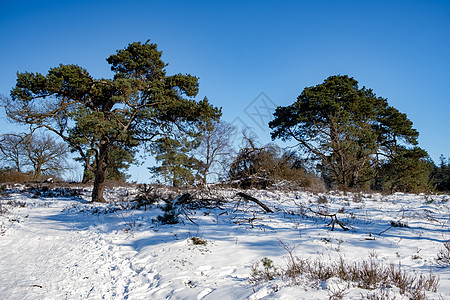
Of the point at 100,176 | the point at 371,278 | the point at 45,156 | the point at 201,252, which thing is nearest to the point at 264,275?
the point at 371,278

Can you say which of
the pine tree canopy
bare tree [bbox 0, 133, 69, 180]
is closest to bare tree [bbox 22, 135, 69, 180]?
bare tree [bbox 0, 133, 69, 180]

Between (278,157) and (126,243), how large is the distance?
14.8 metres

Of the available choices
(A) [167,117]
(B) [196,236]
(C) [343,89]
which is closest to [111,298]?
(B) [196,236]

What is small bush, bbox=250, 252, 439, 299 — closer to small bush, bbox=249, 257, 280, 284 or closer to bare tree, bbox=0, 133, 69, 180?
small bush, bbox=249, 257, 280, 284

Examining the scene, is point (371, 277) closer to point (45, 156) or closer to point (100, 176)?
point (100, 176)

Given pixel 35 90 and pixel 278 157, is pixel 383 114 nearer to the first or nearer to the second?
pixel 278 157

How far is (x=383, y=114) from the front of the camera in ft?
79.7

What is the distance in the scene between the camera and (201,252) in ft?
13.9

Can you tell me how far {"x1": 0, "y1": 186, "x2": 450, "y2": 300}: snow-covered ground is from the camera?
9.43 feet

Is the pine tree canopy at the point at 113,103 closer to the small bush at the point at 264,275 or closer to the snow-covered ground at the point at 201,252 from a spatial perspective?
the snow-covered ground at the point at 201,252

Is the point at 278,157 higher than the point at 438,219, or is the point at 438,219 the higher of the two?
the point at 278,157

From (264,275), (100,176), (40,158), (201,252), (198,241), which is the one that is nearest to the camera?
(264,275)

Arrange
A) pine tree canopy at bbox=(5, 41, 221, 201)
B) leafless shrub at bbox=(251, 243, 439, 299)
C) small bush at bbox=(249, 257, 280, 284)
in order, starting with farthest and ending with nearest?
pine tree canopy at bbox=(5, 41, 221, 201)
small bush at bbox=(249, 257, 280, 284)
leafless shrub at bbox=(251, 243, 439, 299)

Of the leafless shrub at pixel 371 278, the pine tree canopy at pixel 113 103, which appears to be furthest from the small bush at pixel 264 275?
the pine tree canopy at pixel 113 103
